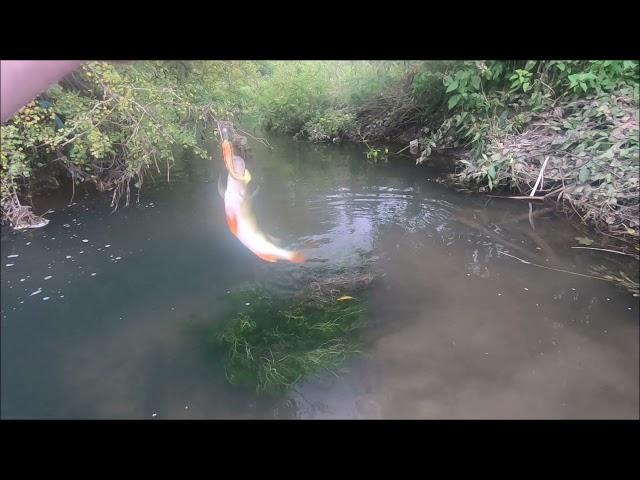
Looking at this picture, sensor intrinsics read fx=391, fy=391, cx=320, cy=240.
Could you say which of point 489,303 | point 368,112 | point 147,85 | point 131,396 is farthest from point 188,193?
point 368,112

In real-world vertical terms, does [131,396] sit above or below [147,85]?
below

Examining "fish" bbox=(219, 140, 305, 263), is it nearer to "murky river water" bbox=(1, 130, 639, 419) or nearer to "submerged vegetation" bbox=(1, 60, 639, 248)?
"murky river water" bbox=(1, 130, 639, 419)

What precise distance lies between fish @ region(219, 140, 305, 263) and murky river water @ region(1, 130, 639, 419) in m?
0.32

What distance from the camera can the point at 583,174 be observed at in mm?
5656

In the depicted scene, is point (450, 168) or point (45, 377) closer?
point (45, 377)

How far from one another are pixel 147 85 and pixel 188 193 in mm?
2211

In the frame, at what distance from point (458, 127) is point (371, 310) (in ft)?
21.7

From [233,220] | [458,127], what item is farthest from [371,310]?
[458,127]

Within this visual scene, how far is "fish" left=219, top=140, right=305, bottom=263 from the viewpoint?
4195 mm

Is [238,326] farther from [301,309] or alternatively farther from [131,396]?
→ [131,396]

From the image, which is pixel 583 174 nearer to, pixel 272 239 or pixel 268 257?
pixel 272 239

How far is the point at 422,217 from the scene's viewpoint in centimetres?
635

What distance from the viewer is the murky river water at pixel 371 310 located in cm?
308

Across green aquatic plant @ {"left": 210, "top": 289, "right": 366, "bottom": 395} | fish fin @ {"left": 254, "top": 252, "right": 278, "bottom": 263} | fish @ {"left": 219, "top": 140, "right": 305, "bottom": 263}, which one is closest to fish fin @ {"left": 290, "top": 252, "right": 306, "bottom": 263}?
fish @ {"left": 219, "top": 140, "right": 305, "bottom": 263}
